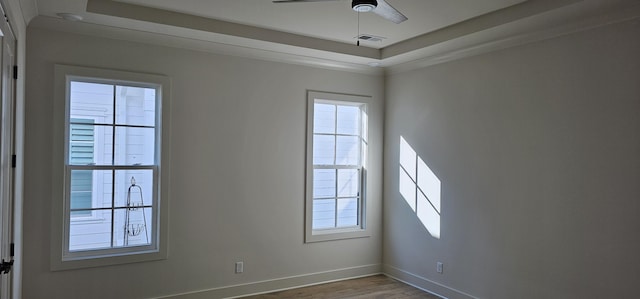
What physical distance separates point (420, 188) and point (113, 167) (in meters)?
3.15

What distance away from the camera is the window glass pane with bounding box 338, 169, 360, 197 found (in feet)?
18.1

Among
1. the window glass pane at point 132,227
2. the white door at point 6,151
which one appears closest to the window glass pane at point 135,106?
the window glass pane at point 132,227

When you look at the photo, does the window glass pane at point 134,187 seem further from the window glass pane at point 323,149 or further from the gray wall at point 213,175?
the window glass pane at point 323,149

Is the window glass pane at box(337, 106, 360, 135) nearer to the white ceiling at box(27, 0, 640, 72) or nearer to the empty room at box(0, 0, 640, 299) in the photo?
the empty room at box(0, 0, 640, 299)

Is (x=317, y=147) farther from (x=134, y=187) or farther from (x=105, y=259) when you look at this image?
(x=105, y=259)

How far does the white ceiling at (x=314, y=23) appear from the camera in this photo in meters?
3.46

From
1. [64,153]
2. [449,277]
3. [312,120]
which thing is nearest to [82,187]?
[64,153]

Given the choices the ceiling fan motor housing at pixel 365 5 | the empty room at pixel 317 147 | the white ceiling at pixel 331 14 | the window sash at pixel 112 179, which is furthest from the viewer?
the window sash at pixel 112 179

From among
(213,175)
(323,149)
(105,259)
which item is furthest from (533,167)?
(105,259)

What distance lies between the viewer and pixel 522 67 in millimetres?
4004

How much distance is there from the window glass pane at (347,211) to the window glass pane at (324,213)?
88mm

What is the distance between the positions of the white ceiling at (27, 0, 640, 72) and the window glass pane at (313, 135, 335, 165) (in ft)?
3.34

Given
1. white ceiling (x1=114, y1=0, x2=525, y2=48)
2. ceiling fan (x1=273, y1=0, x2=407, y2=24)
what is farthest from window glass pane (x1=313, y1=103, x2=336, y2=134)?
ceiling fan (x1=273, y1=0, x2=407, y2=24)

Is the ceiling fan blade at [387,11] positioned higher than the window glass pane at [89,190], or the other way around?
the ceiling fan blade at [387,11]
